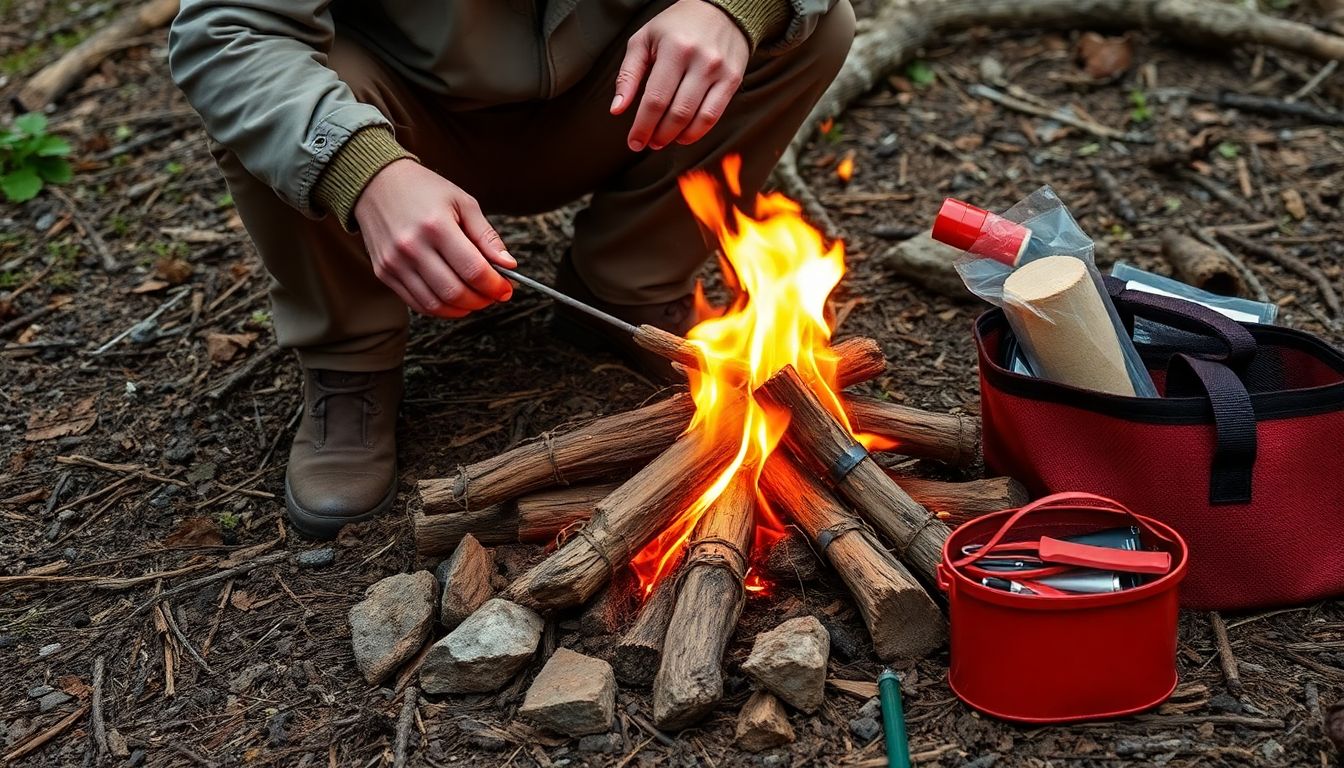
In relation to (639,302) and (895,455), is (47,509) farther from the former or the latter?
(895,455)

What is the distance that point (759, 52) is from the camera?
8.86 feet

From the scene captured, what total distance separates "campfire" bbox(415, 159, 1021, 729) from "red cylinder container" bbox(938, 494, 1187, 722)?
0.15 m

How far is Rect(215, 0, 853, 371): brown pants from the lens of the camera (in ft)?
8.79

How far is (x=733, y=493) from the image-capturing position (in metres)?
2.44

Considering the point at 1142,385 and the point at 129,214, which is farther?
the point at 129,214

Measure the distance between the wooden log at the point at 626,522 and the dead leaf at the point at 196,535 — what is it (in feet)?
2.86

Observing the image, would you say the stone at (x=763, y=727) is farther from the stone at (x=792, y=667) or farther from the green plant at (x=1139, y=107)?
the green plant at (x=1139, y=107)

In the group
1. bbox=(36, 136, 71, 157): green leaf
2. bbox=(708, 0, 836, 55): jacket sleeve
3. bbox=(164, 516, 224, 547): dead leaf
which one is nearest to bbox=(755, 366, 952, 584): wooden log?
bbox=(708, 0, 836, 55): jacket sleeve

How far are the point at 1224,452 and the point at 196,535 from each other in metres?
2.19

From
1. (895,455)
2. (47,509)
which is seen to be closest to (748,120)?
(895,455)

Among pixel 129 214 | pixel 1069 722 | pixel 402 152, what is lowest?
pixel 129 214

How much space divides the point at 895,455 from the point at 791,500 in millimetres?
446

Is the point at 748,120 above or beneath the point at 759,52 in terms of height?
beneath

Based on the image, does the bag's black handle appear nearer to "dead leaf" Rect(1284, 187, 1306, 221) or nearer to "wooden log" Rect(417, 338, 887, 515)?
"wooden log" Rect(417, 338, 887, 515)
